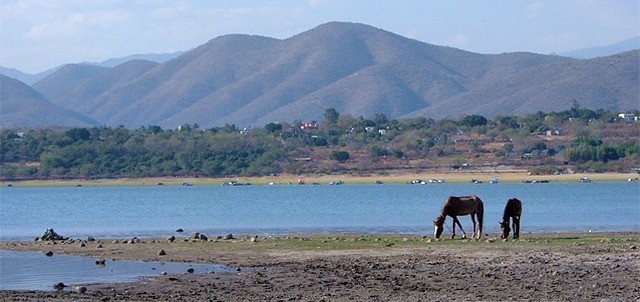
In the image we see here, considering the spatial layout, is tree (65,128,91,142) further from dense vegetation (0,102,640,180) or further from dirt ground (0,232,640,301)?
dirt ground (0,232,640,301)

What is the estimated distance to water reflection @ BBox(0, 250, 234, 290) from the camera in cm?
2586

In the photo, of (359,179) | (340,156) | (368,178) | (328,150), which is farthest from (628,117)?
(359,179)

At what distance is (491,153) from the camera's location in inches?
5443

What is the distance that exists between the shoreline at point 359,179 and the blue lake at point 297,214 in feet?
77.4

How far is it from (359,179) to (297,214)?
6388cm

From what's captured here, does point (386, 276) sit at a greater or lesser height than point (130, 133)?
lesser

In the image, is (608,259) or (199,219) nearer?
(608,259)

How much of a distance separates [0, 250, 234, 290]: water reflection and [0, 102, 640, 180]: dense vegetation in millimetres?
98988

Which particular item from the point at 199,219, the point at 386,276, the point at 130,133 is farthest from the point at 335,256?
the point at 130,133

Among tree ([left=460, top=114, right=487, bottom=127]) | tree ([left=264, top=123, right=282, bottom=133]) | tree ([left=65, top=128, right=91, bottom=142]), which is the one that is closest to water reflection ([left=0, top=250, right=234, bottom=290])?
tree ([left=65, top=128, right=91, bottom=142])

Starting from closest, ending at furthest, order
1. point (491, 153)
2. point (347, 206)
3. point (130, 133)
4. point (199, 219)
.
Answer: point (199, 219), point (347, 206), point (491, 153), point (130, 133)

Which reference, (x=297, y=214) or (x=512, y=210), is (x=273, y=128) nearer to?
(x=297, y=214)

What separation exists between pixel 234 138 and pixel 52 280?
5069 inches

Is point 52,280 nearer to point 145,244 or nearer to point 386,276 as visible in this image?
point 386,276
